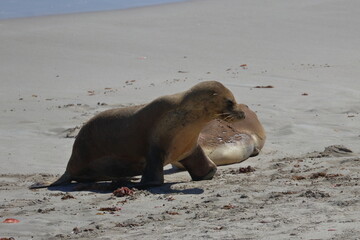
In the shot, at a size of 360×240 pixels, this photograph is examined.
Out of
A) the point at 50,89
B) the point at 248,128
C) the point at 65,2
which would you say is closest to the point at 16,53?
the point at 50,89

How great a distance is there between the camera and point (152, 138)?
23.8ft

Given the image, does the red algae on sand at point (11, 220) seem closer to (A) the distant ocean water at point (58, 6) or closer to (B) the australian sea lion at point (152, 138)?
(B) the australian sea lion at point (152, 138)

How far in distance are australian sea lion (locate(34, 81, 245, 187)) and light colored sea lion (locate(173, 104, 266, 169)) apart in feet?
1.80

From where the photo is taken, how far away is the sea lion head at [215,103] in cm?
717

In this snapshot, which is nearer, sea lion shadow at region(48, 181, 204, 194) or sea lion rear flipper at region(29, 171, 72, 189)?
sea lion shadow at region(48, 181, 204, 194)

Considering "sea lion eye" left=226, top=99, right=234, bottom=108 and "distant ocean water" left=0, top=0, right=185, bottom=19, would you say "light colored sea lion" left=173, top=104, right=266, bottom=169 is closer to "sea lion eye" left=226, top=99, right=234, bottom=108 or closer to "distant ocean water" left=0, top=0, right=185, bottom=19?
"sea lion eye" left=226, top=99, right=234, bottom=108

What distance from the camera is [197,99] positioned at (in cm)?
720

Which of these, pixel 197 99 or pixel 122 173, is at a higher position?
pixel 197 99

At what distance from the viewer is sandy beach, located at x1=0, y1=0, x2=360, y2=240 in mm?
5441

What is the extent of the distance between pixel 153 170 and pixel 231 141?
1568 millimetres

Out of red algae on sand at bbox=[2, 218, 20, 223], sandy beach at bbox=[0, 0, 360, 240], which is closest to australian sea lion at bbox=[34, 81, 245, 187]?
sandy beach at bbox=[0, 0, 360, 240]

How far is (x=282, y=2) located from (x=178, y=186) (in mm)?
14068

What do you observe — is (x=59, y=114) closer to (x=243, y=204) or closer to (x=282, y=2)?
(x=243, y=204)

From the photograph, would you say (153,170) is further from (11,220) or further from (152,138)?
(11,220)
